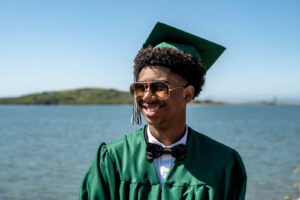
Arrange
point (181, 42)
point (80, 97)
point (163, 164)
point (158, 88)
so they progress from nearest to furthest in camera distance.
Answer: point (158, 88), point (163, 164), point (181, 42), point (80, 97)

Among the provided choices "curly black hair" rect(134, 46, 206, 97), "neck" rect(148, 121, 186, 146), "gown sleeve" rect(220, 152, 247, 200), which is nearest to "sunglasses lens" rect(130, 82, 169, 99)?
"curly black hair" rect(134, 46, 206, 97)

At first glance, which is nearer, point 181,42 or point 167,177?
point 167,177

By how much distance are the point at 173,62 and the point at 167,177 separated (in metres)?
0.74

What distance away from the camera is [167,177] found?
8.25 ft

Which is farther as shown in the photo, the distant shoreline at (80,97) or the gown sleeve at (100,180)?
the distant shoreline at (80,97)

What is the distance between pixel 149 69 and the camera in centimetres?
255

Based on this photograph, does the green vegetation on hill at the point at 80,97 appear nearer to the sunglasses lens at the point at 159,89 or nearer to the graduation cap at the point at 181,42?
the graduation cap at the point at 181,42

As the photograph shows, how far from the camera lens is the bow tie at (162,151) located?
8.38 ft

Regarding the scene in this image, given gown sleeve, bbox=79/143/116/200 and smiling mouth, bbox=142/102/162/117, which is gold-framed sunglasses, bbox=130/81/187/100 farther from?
gown sleeve, bbox=79/143/116/200

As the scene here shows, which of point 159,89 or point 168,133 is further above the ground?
point 159,89

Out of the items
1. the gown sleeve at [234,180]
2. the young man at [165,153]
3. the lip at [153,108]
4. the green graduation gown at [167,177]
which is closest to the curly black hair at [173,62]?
the young man at [165,153]

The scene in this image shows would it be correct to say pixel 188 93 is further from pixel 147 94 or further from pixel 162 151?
pixel 162 151

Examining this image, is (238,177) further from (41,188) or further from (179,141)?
(41,188)

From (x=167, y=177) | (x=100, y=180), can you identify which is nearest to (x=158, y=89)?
(x=167, y=177)
